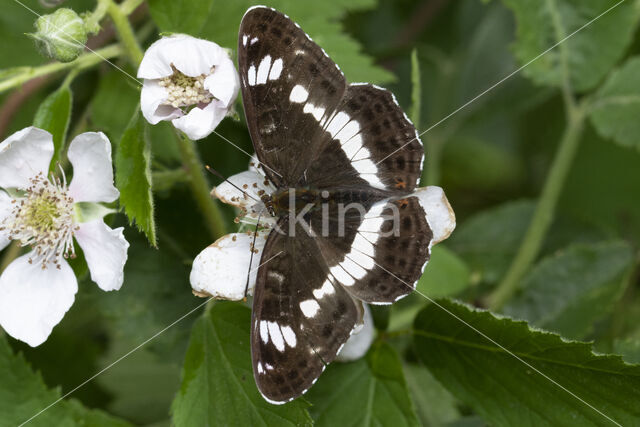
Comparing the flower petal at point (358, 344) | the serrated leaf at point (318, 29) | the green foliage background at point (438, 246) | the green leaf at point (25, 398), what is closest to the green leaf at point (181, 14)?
the green foliage background at point (438, 246)

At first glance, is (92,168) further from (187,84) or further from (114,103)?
(114,103)

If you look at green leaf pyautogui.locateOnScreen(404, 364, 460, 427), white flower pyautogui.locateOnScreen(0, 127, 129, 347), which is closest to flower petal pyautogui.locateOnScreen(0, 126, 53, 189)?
white flower pyautogui.locateOnScreen(0, 127, 129, 347)

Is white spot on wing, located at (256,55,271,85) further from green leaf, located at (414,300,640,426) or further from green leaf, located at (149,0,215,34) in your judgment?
green leaf, located at (414,300,640,426)

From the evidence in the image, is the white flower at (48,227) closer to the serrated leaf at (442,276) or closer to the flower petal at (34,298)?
the flower petal at (34,298)

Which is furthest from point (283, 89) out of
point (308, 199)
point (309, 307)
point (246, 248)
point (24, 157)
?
point (24, 157)

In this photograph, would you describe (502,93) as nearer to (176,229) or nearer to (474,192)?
(474,192)
